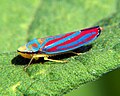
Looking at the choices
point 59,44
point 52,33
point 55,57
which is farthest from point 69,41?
point 52,33

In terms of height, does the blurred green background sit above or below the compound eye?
below

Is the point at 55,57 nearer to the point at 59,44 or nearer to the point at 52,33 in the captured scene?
the point at 59,44

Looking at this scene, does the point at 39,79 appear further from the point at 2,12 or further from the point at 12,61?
the point at 2,12

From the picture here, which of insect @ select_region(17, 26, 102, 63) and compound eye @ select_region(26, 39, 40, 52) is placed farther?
compound eye @ select_region(26, 39, 40, 52)

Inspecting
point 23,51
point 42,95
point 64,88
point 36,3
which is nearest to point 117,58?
point 64,88

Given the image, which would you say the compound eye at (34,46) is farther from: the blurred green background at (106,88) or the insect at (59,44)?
the blurred green background at (106,88)

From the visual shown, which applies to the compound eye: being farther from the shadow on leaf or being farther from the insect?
the shadow on leaf

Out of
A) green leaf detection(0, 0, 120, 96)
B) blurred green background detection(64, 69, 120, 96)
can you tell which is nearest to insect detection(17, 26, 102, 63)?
green leaf detection(0, 0, 120, 96)
